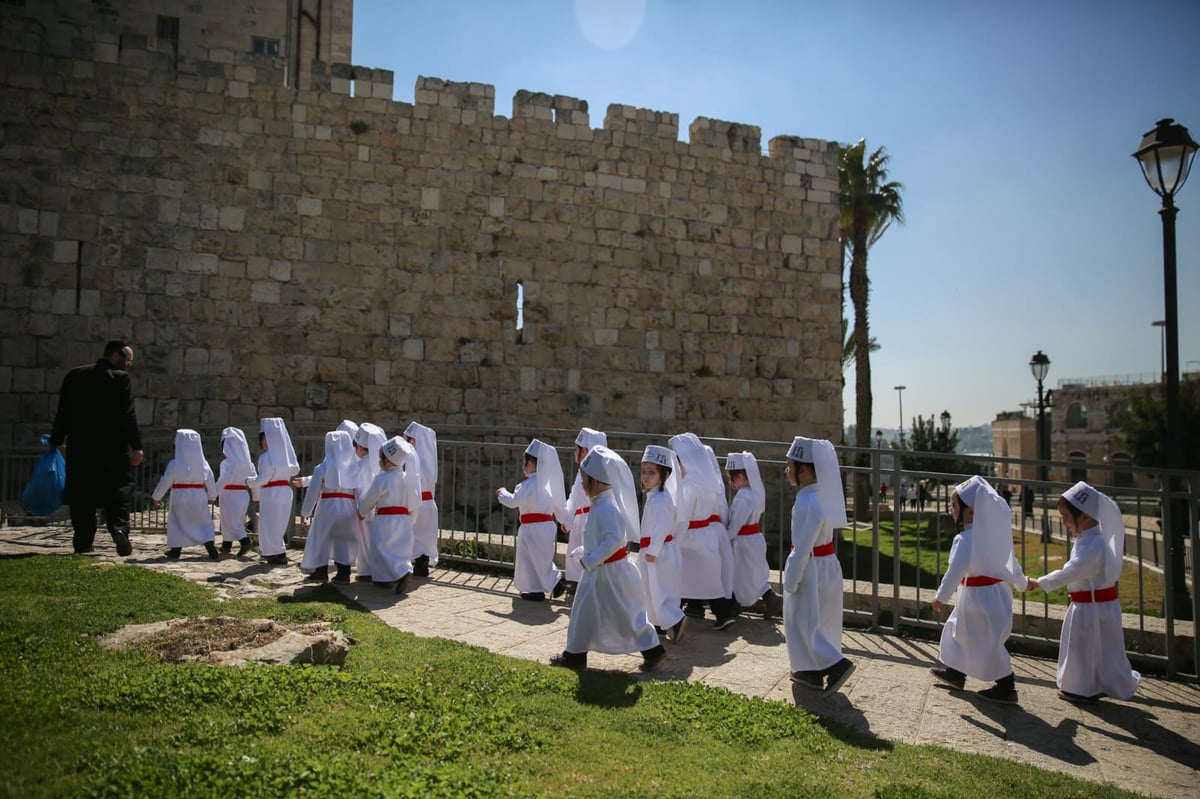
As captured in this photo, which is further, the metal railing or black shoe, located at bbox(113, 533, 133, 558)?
black shoe, located at bbox(113, 533, 133, 558)

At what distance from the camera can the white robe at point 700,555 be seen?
6551mm

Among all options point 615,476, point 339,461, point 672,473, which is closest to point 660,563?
point 672,473

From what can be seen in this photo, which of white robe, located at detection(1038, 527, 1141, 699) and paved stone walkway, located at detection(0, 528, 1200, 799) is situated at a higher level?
white robe, located at detection(1038, 527, 1141, 699)

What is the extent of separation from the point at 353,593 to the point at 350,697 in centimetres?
328

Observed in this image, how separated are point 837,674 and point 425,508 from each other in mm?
4352

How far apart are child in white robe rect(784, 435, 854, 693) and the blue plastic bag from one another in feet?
21.8

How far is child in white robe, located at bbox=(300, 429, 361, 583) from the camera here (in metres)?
7.49

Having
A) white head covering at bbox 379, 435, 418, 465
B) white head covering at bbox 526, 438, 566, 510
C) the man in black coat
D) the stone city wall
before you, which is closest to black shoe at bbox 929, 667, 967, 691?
white head covering at bbox 526, 438, 566, 510

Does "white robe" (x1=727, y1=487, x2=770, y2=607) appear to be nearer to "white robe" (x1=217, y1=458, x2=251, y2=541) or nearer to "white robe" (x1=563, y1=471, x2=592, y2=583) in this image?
"white robe" (x1=563, y1=471, x2=592, y2=583)

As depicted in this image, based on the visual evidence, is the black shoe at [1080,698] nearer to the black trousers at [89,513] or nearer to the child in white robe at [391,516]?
the child in white robe at [391,516]

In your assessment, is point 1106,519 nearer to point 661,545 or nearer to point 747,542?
point 747,542

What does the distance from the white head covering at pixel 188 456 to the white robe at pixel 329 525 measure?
1575 mm

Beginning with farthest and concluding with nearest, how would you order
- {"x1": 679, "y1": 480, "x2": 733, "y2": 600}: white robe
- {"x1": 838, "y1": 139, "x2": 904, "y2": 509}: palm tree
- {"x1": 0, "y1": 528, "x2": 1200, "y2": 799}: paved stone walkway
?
{"x1": 838, "y1": 139, "x2": 904, "y2": 509}: palm tree → {"x1": 679, "y1": 480, "x2": 733, "y2": 600}: white robe → {"x1": 0, "y1": 528, "x2": 1200, "y2": 799}: paved stone walkway

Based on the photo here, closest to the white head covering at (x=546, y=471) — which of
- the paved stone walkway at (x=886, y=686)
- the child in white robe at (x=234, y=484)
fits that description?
the paved stone walkway at (x=886, y=686)
